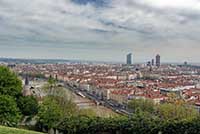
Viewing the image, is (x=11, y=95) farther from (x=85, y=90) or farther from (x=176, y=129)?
(x=85, y=90)

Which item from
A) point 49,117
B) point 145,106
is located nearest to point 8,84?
point 49,117

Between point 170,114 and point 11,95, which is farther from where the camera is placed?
point 170,114

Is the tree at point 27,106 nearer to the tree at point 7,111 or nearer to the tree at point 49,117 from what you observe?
the tree at point 49,117

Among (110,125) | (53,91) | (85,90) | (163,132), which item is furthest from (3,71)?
(85,90)

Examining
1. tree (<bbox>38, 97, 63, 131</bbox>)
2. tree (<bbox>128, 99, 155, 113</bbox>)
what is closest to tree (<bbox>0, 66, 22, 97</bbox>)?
tree (<bbox>38, 97, 63, 131</bbox>)

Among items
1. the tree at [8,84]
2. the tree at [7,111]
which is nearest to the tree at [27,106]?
the tree at [8,84]

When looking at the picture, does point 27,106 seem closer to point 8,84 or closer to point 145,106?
point 8,84

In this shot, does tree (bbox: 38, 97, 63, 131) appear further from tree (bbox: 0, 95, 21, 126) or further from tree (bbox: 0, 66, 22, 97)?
tree (bbox: 0, 66, 22, 97)
